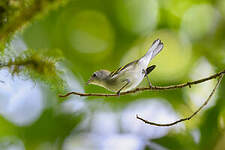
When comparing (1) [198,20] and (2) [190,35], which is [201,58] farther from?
(1) [198,20]

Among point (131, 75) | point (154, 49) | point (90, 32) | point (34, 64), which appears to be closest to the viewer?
point (34, 64)

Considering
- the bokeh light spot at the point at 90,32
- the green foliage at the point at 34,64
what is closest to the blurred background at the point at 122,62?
the bokeh light spot at the point at 90,32

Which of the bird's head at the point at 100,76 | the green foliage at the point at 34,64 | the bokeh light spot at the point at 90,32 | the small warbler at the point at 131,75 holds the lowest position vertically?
the green foliage at the point at 34,64

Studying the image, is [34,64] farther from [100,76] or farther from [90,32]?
[90,32]

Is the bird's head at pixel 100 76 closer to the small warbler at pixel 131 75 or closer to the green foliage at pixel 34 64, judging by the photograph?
the small warbler at pixel 131 75

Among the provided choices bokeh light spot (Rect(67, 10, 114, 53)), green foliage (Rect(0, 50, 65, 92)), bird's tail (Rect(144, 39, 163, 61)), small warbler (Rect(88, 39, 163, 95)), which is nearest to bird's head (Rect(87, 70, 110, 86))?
small warbler (Rect(88, 39, 163, 95))

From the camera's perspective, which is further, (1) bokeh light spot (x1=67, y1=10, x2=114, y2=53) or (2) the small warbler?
(1) bokeh light spot (x1=67, y1=10, x2=114, y2=53)

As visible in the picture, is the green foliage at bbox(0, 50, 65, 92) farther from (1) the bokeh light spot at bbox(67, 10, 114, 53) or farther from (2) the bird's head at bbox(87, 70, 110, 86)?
(1) the bokeh light spot at bbox(67, 10, 114, 53)

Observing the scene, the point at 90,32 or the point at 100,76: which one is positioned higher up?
the point at 90,32

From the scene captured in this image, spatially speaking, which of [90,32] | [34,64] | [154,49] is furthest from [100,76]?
[34,64]

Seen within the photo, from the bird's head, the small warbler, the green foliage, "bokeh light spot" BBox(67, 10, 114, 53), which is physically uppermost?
"bokeh light spot" BBox(67, 10, 114, 53)

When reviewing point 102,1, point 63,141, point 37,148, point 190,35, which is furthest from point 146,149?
point 102,1
